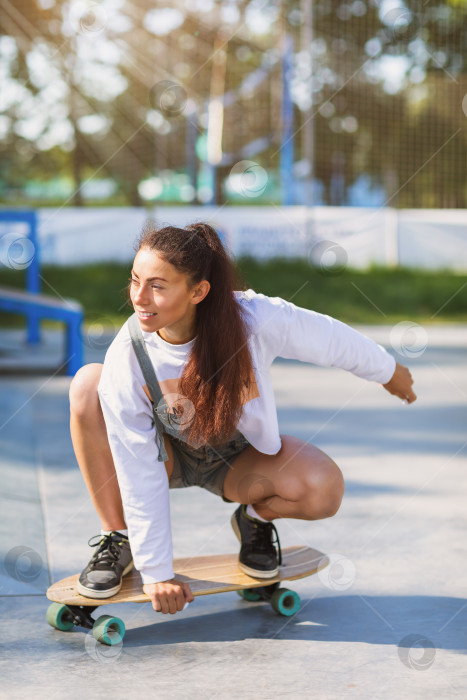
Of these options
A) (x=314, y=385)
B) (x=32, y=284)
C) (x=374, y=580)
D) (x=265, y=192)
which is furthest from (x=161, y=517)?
(x=265, y=192)

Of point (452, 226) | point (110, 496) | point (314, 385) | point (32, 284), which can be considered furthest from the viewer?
point (452, 226)

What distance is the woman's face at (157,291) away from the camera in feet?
7.11

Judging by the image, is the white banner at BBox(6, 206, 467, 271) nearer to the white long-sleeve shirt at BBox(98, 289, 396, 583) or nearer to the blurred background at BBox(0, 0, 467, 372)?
the blurred background at BBox(0, 0, 467, 372)

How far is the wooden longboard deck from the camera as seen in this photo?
89.3 inches

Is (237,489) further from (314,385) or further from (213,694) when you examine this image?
(314,385)

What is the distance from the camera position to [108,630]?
2230 millimetres

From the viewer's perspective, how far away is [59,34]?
2227 cm

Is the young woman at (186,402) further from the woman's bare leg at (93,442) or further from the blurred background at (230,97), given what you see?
the blurred background at (230,97)

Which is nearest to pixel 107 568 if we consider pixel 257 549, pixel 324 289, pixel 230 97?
pixel 257 549

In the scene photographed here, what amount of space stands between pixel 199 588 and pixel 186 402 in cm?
46

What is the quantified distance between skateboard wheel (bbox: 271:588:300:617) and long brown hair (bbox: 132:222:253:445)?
441 millimetres

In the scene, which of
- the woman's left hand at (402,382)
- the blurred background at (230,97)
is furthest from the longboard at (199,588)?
the blurred background at (230,97)

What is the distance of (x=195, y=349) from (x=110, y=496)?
1.42 feet

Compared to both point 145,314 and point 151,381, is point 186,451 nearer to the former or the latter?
point 151,381
